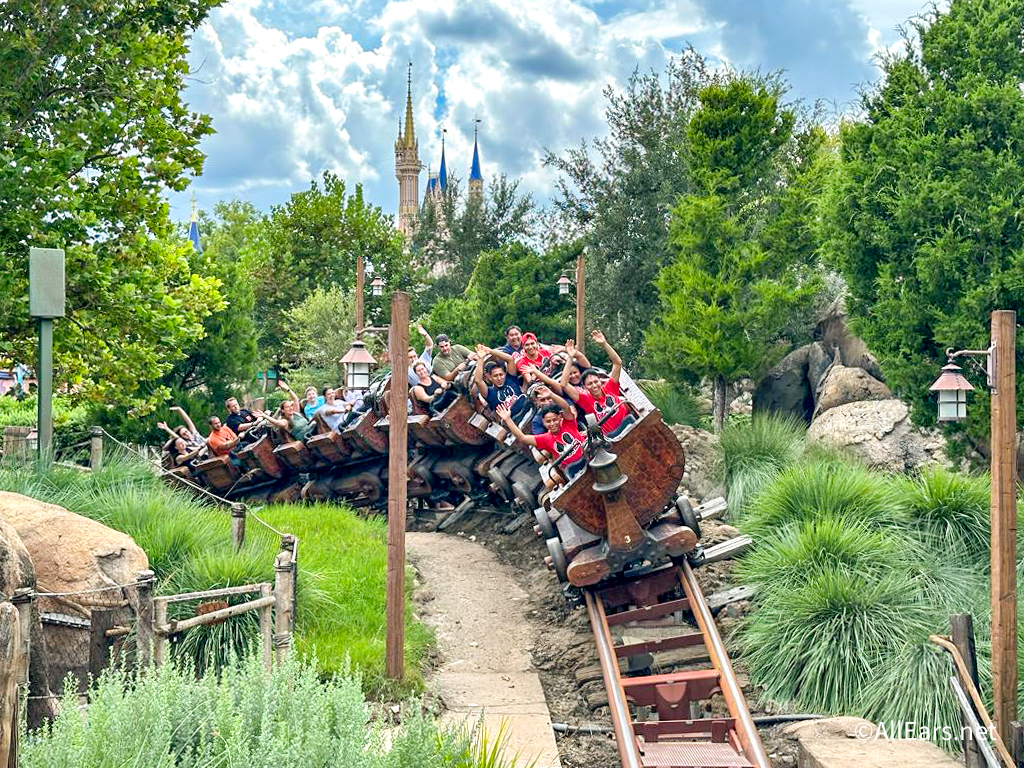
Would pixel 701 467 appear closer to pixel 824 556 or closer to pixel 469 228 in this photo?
pixel 824 556

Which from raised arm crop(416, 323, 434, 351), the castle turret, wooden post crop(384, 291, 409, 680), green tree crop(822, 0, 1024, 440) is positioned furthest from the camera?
the castle turret

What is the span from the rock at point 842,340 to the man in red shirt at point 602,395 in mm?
8836

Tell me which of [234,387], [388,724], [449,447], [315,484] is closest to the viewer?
[388,724]

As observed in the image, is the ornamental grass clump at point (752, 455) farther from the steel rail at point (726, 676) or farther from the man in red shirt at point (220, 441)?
the man in red shirt at point (220, 441)

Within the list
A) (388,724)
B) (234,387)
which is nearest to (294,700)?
(388,724)

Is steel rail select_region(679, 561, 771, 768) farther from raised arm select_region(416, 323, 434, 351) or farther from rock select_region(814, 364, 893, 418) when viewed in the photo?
rock select_region(814, 364, 893, 418)

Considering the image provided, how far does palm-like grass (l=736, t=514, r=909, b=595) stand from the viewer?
8758mm

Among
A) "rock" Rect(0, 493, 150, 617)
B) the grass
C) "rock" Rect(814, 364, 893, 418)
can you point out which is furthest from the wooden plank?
"rock" Rect(814, 364, 893, 418)

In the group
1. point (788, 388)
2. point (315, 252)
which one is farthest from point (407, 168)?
point (788, 388)

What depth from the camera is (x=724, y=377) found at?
1861 centimetres

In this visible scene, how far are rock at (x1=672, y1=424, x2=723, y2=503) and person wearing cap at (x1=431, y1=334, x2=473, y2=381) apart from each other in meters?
3.10

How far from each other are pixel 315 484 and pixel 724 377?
25.0 feet

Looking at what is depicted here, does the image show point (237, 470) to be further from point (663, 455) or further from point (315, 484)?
point (663, 455)

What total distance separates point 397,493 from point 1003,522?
14.3 ft
